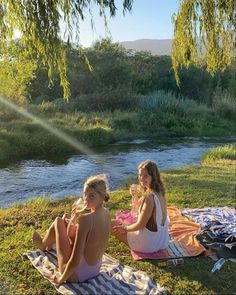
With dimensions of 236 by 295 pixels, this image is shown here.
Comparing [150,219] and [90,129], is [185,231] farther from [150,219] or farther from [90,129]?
[90,129]

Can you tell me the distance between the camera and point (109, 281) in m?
4.19

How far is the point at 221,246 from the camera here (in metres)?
5.09

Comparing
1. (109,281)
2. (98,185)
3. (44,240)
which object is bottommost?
(109,281)

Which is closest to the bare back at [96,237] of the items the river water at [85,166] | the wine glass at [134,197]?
the wine glass at [134,197]

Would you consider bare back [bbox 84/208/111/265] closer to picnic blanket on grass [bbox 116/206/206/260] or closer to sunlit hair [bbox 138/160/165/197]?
picnic blanket on grass [bbox 116/206/206/260]

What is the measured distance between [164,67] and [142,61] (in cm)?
237

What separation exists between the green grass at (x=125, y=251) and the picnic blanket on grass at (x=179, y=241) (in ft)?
0.38

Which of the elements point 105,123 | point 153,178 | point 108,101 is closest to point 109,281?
point 153,178

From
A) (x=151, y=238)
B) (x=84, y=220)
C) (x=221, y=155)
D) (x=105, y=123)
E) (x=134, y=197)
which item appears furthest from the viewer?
(x=105, y=123)

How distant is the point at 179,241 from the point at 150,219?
0.66 meters

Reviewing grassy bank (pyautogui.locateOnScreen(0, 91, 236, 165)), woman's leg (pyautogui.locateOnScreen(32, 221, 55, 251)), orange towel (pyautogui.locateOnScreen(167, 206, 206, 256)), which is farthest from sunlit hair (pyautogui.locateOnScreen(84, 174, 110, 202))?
grassy bank (pyautogui.locateOnScreen(0, 91, 236, 165))

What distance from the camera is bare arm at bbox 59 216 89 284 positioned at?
402cm

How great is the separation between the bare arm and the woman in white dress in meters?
1.00

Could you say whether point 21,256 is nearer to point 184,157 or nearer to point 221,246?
point 221,246
